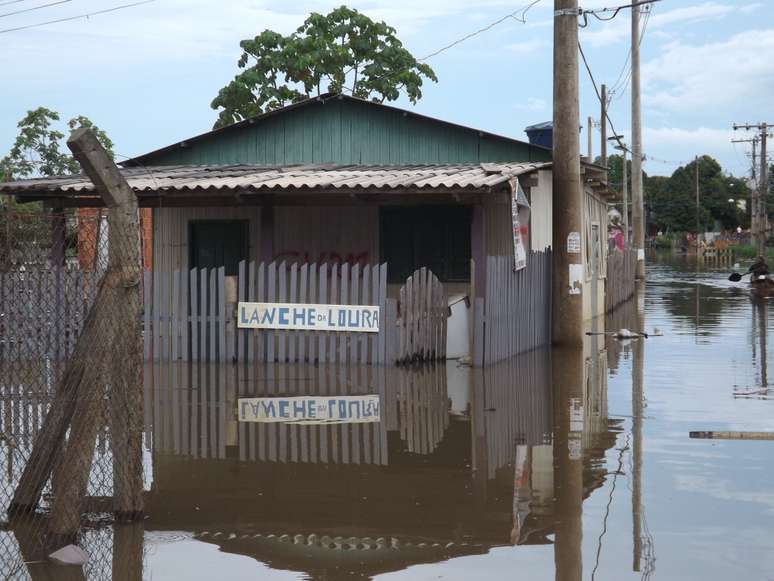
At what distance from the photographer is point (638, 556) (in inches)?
246

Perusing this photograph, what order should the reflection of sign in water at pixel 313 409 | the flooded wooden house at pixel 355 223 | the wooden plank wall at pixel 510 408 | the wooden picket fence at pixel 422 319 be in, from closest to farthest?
1. the wooden plank wall at pixel 510 408
2. the reflection of sign in water at pixel 313 409
3. the wooden picket fence at pixel 422 319
4. the flooded wooden house at pixel 355 223

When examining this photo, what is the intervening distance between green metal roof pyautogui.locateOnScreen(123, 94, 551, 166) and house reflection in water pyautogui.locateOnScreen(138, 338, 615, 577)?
8.15 metres

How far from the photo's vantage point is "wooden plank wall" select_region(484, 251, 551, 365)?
49.1 ft

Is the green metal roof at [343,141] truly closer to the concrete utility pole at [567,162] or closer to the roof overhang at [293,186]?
the roof overhang at [293,186]

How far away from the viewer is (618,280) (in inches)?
1141

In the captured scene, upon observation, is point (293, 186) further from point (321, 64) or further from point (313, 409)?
point (321, 64)

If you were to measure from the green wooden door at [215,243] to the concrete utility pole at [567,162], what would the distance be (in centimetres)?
671

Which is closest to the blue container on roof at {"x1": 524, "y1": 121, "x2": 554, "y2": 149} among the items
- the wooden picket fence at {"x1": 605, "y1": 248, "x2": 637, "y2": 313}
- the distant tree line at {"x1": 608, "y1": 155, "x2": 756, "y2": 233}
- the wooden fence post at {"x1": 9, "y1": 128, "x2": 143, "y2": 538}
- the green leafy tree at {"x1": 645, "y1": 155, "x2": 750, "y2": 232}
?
the wooden picket fence at {"x1": 605, "y1": 248, "x2": 637, "y2": 313}

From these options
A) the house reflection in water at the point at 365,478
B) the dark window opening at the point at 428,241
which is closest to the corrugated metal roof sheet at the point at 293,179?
the dark window opening at the point at 428,241

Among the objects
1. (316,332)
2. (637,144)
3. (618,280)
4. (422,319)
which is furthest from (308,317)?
(637,144)

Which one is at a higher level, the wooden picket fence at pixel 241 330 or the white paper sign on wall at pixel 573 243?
the white paper sign on wall at pixel 573 243

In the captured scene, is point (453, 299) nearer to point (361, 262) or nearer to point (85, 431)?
point (361, 262)

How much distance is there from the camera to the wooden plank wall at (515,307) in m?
15.0

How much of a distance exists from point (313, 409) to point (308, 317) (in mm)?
3734
